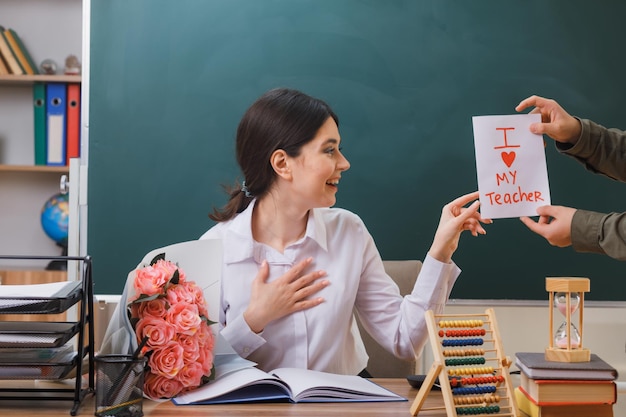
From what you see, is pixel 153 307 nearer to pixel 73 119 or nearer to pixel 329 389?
pixel 329 389

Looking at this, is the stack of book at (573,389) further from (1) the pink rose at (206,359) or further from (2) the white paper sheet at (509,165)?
(1) the pink rose at (206,359)

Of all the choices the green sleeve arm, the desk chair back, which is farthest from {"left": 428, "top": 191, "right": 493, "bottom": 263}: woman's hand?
the desk chair back

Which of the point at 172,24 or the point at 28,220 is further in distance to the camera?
the point at 28,220

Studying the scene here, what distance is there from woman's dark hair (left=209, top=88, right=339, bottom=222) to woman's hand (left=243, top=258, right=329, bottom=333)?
11.1 inches

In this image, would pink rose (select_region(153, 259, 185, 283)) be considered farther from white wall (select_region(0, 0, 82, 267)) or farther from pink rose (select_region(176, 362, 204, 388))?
white wall (select_region(0, 0, 82, 267))

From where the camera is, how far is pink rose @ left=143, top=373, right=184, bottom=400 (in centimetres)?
156

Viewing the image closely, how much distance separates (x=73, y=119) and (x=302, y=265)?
218 centimetres

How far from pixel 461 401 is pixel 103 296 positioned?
2.06m

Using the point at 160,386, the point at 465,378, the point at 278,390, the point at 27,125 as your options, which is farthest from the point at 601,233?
the point at 27,125

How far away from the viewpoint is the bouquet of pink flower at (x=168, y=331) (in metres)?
1.53

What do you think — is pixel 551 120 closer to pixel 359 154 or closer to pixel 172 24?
pixel 359 154

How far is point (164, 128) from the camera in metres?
3.16

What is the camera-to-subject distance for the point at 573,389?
1420 mm

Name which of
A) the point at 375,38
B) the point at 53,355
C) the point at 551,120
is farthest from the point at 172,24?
the point at 53,355
